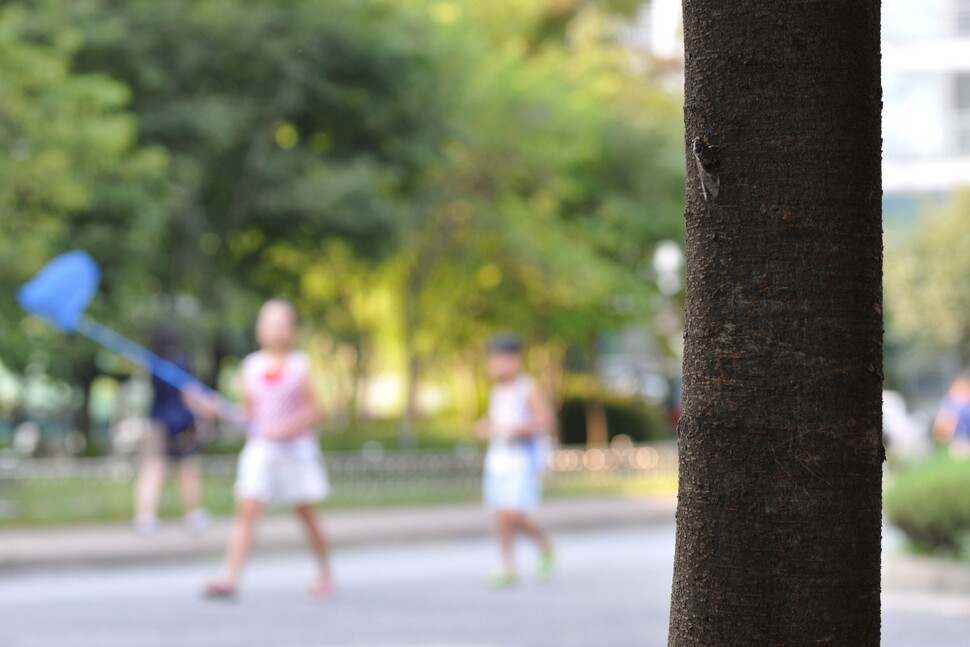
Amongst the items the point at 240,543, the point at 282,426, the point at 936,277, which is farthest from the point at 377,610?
the point at 936,277

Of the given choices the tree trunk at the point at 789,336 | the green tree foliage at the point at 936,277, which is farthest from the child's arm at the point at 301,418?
the green tree foliage at the point at 936,277

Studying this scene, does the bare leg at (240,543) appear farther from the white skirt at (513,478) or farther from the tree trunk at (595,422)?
the tree trunk at (595,422)

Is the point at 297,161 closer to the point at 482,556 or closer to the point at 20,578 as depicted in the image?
the point at 482,556

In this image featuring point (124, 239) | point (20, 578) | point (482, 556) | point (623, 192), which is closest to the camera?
point (20, 578)

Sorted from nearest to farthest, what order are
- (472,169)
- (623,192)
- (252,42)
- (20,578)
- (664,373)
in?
(20,578) → (252,42) → (472,169) → (623,192) → (664,373)

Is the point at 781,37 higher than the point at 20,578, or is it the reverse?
the point at 781,37

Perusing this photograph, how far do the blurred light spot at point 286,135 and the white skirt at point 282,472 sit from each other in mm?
12663

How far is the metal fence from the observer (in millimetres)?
16172

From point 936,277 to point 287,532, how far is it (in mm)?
32207

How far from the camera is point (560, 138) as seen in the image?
25828mm

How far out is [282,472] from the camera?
33.3ft

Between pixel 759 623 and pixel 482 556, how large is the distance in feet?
38.4

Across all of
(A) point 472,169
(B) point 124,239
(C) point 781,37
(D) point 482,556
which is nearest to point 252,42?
(B) point 124,239

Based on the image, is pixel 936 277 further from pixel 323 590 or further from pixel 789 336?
pixel 789 336
